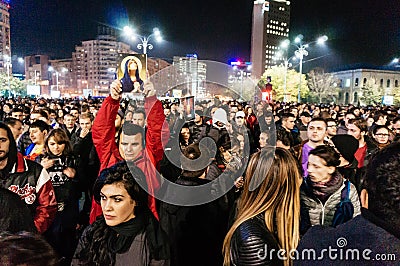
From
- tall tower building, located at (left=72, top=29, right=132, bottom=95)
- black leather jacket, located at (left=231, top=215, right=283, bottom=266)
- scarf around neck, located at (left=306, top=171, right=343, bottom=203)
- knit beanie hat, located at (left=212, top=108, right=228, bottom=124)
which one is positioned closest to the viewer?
black leather jacket, located at (left=231, top=215, right=283, bottom=266)

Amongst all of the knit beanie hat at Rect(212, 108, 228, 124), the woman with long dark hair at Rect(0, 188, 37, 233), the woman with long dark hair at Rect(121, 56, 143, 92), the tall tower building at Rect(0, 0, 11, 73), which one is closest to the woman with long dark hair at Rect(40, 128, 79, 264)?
the woman with long dark hair at Rect(121, 56, 143, 92)

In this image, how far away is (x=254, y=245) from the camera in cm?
259

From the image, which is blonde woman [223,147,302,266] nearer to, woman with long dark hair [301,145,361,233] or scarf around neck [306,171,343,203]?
woman with long dark hair [301,145,361,233]

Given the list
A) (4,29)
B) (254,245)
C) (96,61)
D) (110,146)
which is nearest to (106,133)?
(110,146)

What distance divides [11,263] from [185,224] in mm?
2771

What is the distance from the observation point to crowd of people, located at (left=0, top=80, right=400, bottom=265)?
1.95 metres

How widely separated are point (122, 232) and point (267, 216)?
1.05 m

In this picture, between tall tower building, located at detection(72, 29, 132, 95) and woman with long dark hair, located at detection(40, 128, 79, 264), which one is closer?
woman with long dark hair, located at detection(40, 128, 79, 264)

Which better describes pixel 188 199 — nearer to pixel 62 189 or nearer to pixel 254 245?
pixel 254 245

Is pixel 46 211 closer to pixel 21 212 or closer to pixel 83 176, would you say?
pixel 21 212

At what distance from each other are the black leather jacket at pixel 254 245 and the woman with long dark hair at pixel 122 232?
58 centimetres

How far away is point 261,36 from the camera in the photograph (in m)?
139

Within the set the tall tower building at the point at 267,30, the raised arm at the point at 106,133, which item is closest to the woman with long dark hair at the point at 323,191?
the raised arm at the point at 106,133

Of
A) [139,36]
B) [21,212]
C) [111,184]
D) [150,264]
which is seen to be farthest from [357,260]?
[139,36]
